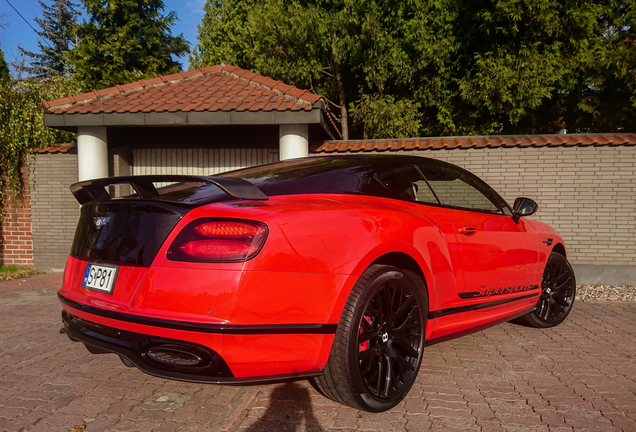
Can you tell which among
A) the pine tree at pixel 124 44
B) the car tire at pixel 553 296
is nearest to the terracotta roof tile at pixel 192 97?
the car tire at pixel 553 296

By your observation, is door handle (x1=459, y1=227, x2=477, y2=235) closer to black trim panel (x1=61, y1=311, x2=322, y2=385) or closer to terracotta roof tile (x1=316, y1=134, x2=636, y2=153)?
black trim panel (x1=61, y1=311, x2=322, y2=385)

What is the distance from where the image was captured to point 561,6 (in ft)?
37.1

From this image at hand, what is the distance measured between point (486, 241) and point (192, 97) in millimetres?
5938

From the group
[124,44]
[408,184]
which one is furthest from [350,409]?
[124,44]

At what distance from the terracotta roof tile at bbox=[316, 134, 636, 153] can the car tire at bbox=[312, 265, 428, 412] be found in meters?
5.14

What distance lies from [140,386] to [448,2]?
42.9ft

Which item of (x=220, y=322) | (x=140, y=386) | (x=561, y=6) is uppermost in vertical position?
(x=561, y=6)

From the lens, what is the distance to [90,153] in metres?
7.53

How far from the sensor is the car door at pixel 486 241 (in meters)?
3.18

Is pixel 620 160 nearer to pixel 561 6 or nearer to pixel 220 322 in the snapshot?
pixel 561 6

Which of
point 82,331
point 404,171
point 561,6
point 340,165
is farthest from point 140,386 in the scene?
point 561,6

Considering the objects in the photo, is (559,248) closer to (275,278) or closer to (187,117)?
(275,278)

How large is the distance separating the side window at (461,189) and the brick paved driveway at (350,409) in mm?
1189

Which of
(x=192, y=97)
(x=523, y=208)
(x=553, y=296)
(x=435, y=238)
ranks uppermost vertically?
(x=192, y=97)
